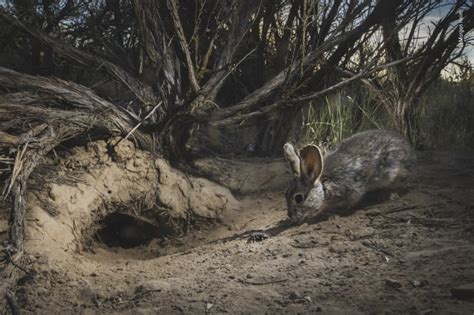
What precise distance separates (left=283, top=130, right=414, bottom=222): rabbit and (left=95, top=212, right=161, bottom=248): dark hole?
1.77 m

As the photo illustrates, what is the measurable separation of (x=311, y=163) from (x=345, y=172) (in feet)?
1.48

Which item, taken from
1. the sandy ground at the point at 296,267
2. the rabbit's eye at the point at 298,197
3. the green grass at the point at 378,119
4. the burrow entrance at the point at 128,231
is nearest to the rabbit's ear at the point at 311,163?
the rabbit's eye at the point at 298,197

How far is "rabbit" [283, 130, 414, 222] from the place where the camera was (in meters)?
5.03

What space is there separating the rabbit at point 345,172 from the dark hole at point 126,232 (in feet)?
5.82

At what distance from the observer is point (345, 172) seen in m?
5.29

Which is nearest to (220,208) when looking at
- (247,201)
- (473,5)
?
(247,201)

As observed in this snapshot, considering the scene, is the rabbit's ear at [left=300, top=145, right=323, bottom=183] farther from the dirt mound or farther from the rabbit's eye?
the dirt mound

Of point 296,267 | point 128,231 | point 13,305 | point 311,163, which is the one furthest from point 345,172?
point 13,305

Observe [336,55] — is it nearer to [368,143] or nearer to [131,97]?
[368,143]

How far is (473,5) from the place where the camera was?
630cm

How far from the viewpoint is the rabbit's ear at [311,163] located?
4977 mm

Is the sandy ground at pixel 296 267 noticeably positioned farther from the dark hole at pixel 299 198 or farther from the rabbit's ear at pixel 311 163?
the rabbit's ear at pixel 311 163

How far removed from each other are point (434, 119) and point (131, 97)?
177 inches

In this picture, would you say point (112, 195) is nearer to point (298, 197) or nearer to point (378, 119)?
point (298, 197)
